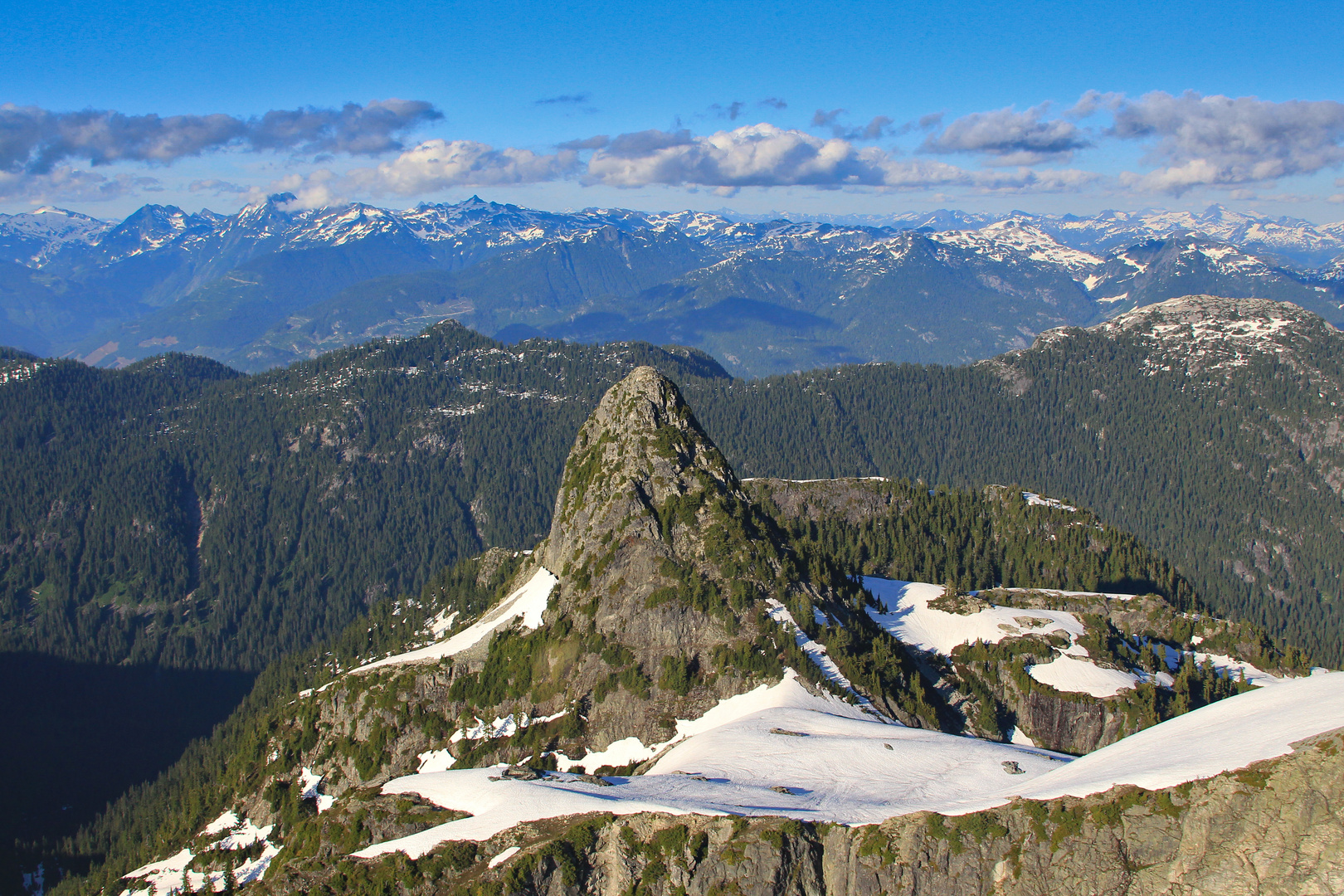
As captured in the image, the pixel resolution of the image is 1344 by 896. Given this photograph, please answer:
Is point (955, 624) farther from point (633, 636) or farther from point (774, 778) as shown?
point (774, 778)

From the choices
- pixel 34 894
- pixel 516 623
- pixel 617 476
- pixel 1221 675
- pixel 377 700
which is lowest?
pixel 34 894

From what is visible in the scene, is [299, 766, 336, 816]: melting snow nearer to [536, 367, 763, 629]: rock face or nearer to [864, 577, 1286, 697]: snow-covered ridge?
[536, 367, 763, 629]: rock face

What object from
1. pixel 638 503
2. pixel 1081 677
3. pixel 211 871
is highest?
pixel 638 503

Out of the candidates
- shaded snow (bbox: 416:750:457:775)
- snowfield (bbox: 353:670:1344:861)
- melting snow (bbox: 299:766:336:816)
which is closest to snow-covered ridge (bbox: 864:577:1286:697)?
snowfield (bbox: 353:670:1344:861)

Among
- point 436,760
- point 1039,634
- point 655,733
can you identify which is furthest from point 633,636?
point 1039,634

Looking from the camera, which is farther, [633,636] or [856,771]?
[633,636]

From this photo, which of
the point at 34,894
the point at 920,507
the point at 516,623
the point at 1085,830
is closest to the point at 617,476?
the point at 516,623

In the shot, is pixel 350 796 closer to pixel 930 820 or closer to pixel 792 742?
pixel 792 742

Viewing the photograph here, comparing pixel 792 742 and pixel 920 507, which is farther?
pixel 920 507

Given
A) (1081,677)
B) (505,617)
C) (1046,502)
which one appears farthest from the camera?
(1046,502)
